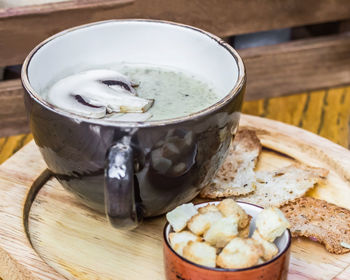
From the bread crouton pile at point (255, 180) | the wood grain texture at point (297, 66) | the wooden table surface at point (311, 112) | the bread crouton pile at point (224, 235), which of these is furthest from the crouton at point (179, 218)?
the wood grain texture at point (297, 66)

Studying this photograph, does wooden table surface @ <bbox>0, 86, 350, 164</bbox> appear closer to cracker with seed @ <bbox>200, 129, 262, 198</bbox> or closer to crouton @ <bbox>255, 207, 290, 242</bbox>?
cracker with seed @ <bbox>200, 129, 262, 198</bbox>

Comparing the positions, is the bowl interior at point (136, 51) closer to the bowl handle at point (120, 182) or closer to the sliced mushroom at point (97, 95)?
the sliced mushroom at point (97, 95)

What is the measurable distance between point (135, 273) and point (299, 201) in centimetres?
36

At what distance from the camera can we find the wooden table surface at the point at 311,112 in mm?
1680

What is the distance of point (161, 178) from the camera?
0.98 m

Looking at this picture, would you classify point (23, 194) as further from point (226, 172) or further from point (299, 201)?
point (299, 201)

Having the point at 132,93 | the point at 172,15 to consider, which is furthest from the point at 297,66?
the point at 132,93

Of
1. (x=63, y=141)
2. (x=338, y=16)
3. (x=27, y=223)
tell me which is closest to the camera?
(x=63, y=141)

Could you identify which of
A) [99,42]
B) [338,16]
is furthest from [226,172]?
[338,16]

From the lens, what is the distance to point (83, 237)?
1.08m

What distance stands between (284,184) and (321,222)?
136mm

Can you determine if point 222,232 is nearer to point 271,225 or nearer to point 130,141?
point 271,225

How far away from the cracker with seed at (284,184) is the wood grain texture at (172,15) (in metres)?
0.65

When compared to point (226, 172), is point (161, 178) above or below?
above
